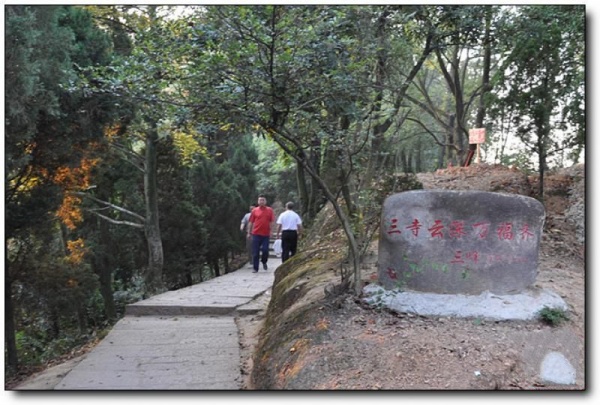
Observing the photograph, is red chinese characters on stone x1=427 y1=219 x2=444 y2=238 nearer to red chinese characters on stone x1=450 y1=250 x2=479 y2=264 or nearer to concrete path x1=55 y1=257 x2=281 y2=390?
red chinese characters on stone x1=450 y1=250 x2=479 y2=264

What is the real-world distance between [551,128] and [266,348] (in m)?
3.99

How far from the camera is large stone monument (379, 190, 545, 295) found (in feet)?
13.5

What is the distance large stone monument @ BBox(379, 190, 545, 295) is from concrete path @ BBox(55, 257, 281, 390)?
1.76m

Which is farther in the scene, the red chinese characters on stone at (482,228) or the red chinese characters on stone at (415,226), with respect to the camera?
the red chinese characters on stone at (415,226)

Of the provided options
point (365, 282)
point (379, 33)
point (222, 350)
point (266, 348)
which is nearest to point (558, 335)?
point (365, 282)

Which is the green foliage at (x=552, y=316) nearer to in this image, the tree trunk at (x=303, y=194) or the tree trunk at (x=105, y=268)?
the tree trunk at (x=303, y=194)

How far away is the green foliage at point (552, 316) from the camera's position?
389 centimetres

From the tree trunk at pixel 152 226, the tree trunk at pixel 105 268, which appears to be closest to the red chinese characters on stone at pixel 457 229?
the tree trunk at pixel 152 226

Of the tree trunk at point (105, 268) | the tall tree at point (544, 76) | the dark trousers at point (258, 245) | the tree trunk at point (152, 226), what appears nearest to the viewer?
the tall tree at point (544, 76)

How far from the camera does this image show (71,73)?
17.2 ft

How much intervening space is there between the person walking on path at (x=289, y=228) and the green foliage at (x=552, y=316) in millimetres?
5089

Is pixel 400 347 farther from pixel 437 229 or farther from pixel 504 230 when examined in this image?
pixel 504 230

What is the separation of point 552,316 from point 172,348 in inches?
131

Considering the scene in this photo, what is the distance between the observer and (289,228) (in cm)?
884
